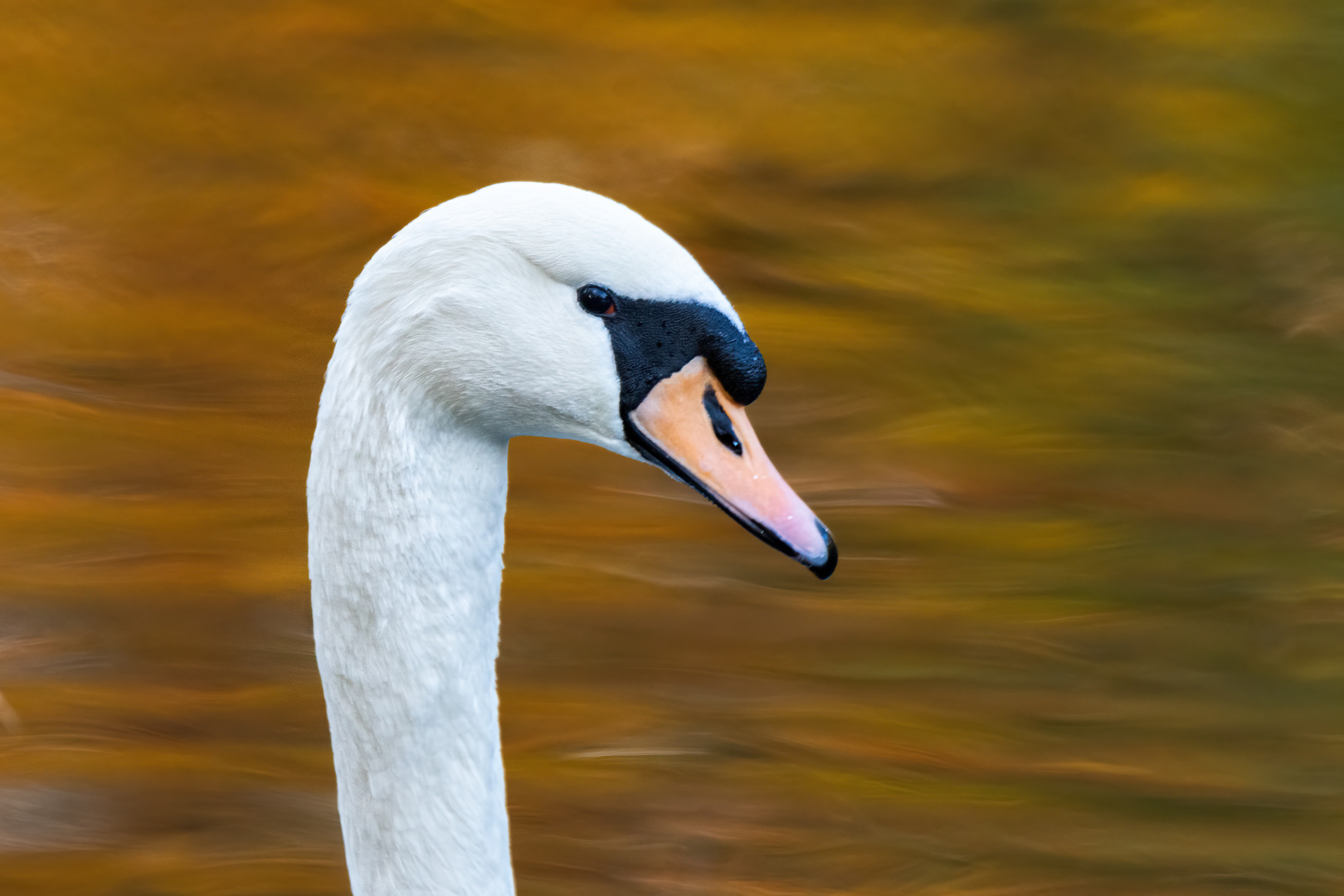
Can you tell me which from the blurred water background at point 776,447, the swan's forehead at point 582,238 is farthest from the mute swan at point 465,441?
the blurred water background at point 776,447

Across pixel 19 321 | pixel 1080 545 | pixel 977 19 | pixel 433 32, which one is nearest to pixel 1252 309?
pixel 1080 545

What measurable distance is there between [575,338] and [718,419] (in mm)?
187

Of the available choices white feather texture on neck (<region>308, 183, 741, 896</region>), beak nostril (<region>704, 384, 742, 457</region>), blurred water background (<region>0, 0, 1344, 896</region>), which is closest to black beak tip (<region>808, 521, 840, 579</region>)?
beak nostril (<region>704, 384, 742, 457</region>)

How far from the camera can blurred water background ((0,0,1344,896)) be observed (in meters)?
3.94

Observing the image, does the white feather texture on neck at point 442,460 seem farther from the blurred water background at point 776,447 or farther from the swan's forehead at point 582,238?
the blurred water background at point 776,447

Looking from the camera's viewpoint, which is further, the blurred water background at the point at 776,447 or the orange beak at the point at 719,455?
the blurred water background at the point at 776,447

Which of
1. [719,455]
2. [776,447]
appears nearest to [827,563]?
[719,455]

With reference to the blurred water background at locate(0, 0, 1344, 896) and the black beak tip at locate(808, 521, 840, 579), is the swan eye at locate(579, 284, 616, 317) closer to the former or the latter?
the black beak tip at locate(808, 521, 840, 579)

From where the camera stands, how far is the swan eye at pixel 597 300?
1924 millimetres

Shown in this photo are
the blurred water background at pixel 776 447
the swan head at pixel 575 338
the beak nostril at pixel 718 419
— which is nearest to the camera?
the swan head at pixel 575 338

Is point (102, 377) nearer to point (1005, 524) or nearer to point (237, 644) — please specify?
point (237, 644)

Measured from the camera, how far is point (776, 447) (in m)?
4.95

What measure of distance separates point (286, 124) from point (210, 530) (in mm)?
2142

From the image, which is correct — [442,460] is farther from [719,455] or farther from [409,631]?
[719,455]
